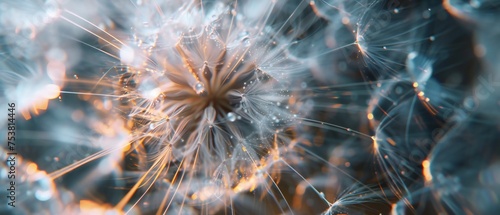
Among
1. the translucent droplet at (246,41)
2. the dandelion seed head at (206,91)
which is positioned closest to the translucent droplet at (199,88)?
the dandelion seed head at (206,91)

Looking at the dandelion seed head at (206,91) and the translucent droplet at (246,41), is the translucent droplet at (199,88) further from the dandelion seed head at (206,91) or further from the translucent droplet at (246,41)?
the translucent droplet at (246,41)

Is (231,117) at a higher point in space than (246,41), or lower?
lower

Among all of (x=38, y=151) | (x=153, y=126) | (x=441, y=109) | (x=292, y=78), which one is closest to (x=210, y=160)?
(x=153, y=126)

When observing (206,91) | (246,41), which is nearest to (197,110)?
(206,91)

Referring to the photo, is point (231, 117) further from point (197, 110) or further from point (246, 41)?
point (246, 41)

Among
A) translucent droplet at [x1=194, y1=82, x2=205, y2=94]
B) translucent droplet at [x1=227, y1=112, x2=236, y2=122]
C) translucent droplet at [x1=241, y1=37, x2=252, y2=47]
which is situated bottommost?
translucent droplet at [x1=227, y1=112, x2=236, y2=122]

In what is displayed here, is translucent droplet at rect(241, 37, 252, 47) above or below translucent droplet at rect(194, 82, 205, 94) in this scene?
above

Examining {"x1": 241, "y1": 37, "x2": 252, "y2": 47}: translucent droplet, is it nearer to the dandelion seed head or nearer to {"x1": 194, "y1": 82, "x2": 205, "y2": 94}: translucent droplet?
the dandelion seed head

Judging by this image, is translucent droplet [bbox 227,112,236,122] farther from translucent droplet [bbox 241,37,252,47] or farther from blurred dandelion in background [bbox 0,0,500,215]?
translucent droplet [bbox 241,37,252,47]

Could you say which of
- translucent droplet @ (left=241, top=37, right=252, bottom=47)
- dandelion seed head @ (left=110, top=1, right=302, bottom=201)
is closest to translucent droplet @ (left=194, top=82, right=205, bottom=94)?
dandelion seed head @ (left=110, top=1, right=302, bottom=201)
